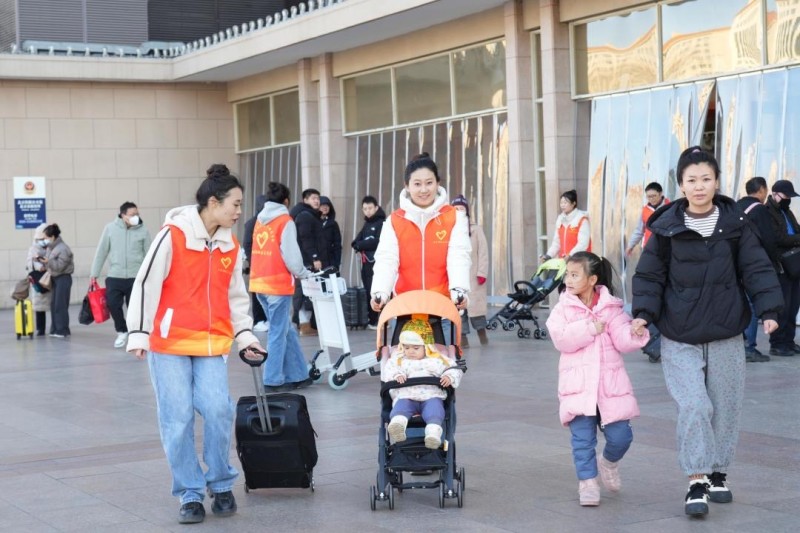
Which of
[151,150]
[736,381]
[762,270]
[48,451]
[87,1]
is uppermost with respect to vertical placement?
[87,1]

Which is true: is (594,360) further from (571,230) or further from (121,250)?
(121,250)

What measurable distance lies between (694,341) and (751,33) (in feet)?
36.1

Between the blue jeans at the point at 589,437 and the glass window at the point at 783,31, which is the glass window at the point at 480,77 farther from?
the blue jeans at the point at 589,437

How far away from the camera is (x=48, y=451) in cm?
898

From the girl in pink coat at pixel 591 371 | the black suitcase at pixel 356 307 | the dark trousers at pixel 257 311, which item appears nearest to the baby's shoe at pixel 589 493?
the girl in pink coat at pixel 591 371

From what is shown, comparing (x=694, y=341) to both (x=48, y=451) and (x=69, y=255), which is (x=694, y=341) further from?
(x=69, y=255)

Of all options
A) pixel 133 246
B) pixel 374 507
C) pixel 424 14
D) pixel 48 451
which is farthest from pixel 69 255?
pixel 374 507

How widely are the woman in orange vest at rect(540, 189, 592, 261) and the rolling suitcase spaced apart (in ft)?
29.2

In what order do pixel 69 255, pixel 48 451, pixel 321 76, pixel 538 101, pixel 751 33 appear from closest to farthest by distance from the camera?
pixel 48 451 → pixel 751 33 → pixel 69 255 → pixel 538 101 → pixel 321 76

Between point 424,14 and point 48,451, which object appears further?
point 424,14

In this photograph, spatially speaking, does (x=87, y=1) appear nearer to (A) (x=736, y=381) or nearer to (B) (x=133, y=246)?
(B) (x=133, y=246)

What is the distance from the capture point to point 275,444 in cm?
708

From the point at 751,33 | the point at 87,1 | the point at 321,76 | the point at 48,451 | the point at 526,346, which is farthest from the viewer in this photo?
the point at 87,1

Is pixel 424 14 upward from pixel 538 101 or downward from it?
upward
